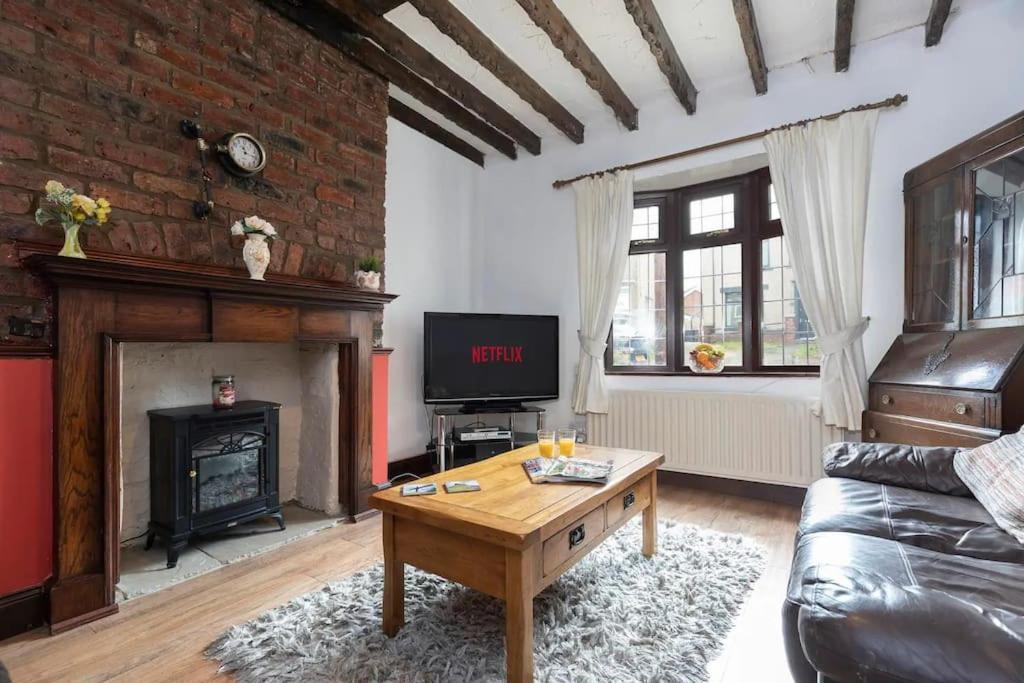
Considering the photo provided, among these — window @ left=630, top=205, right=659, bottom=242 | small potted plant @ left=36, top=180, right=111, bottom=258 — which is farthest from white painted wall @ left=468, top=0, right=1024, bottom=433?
small potted plant @ left=36, top=180, right=111, bottom=258

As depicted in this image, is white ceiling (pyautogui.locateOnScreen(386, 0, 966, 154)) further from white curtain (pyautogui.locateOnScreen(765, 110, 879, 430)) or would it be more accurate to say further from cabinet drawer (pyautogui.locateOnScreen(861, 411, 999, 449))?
cabinet drawer (pyautogui.locateOnScreen(861, 411, 999, 449))

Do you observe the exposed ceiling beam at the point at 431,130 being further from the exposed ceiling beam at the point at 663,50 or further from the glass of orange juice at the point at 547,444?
the glass of orange juice at the point at 547,444

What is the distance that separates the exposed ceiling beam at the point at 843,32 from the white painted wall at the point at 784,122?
9 cm

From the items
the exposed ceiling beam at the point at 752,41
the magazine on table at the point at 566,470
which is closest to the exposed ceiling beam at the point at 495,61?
the exposed ceiling beam at the point at 752,41

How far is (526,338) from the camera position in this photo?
3.86m

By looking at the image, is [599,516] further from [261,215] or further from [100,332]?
[261,215]

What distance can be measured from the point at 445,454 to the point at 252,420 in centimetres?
155

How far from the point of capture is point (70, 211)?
1.75m

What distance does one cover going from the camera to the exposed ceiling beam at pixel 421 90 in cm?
297

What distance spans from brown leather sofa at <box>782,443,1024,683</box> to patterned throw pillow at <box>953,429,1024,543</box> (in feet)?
0.12

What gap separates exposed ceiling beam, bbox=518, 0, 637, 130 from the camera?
8.43 feet

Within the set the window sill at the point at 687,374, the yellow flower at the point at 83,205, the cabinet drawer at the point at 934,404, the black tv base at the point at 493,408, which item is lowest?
the black tv base at the point at 493,408

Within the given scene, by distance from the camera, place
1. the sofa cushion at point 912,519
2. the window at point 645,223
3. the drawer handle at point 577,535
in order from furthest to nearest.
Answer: the window at point 645,223 < the drawer handle at point 577,535 < the sofa cushion at point 912,519

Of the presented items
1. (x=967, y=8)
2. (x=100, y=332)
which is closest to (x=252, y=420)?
(x=100, y=332)
